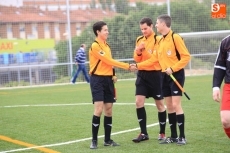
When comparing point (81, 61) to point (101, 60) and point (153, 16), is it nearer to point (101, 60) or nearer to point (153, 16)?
point (153, 16)

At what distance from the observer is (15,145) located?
383 inches

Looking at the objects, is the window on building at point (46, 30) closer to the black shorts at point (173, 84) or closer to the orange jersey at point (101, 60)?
the orange jersey at point (101, 60)

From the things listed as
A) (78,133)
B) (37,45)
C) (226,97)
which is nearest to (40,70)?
(37,45)

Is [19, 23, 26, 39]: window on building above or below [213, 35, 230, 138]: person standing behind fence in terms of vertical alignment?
above

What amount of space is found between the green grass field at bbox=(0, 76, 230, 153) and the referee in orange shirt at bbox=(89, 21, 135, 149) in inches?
15.7

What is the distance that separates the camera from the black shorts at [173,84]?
30.1ft

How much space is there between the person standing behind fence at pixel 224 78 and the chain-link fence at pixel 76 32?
811 inches

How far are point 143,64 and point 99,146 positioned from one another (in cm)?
157

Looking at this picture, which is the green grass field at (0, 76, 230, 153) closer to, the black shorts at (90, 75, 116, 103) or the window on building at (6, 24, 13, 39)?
the black shorts at (90, 75, 116, 103)

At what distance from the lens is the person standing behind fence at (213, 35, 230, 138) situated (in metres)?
7.38

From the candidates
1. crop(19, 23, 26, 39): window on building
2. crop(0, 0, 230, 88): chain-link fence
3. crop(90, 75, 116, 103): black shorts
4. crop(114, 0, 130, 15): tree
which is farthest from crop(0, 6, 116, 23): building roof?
crop(90, 75, 116, 103): black shorts

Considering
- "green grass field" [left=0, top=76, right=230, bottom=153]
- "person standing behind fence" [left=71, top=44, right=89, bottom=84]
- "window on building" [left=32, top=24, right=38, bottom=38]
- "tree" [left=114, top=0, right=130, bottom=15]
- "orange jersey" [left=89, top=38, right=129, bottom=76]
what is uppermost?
"tree" [left=114, top=0, right=130, bottom=15]

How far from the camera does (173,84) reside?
9219 mm

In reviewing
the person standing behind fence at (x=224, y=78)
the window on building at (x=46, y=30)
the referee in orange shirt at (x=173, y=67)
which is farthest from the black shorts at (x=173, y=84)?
the window on building at (x=46, y=30)
